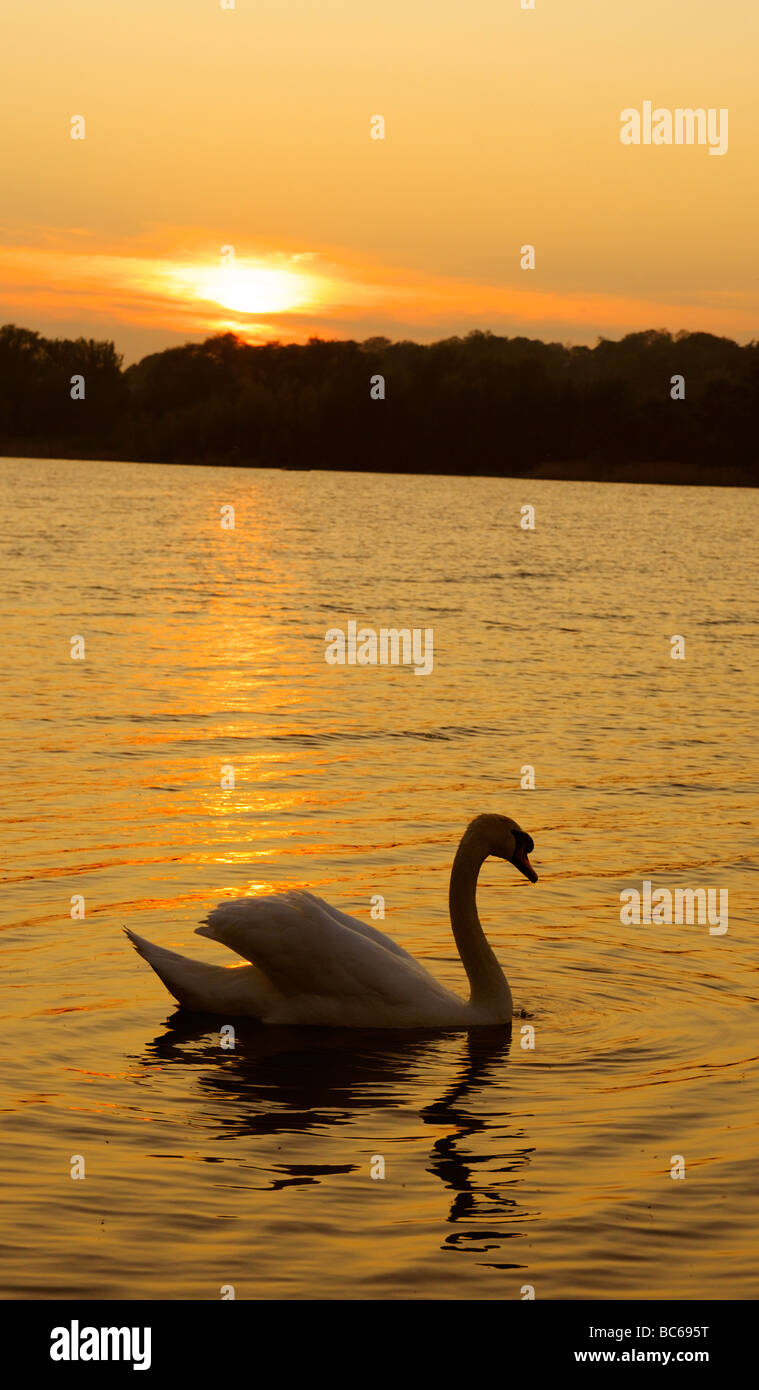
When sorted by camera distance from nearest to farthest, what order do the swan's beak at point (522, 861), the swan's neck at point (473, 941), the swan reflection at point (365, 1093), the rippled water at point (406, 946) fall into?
the rippled water at point (406, 946) → the swan reflection at point (365, 1093) → the swan's neck at point (473, 941) → the swan's beak at point (522, 861)

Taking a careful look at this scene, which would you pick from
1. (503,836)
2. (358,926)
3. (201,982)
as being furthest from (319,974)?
(503,836)

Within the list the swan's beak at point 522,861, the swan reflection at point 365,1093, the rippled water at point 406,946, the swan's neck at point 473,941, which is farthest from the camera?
the swan's beak at point 522,861

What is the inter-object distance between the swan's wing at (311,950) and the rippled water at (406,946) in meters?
0.33

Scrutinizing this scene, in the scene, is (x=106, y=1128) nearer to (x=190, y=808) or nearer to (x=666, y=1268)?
(x=666, y=1268)

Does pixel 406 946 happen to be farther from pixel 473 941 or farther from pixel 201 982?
pixel 201 982

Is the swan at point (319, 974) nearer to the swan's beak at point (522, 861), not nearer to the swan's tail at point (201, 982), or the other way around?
the swan's tail at point (201, 982)

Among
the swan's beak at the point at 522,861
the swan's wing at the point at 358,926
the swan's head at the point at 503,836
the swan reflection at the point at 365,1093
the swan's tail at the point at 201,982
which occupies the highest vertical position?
the swan's head at the point at 503,836

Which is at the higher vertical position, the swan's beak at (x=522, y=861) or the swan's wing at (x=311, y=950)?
the swan's beak at (x=522, y=861)

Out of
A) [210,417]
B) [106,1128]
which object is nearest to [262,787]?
[106,1128]

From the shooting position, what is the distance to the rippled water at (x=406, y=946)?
763 cm

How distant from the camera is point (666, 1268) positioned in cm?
745

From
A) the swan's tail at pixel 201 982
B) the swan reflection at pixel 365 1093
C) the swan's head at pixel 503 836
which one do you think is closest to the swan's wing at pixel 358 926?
the swan reflection at pixel 365 1093

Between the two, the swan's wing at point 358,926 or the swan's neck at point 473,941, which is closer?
the swan's wing at point 358,926
